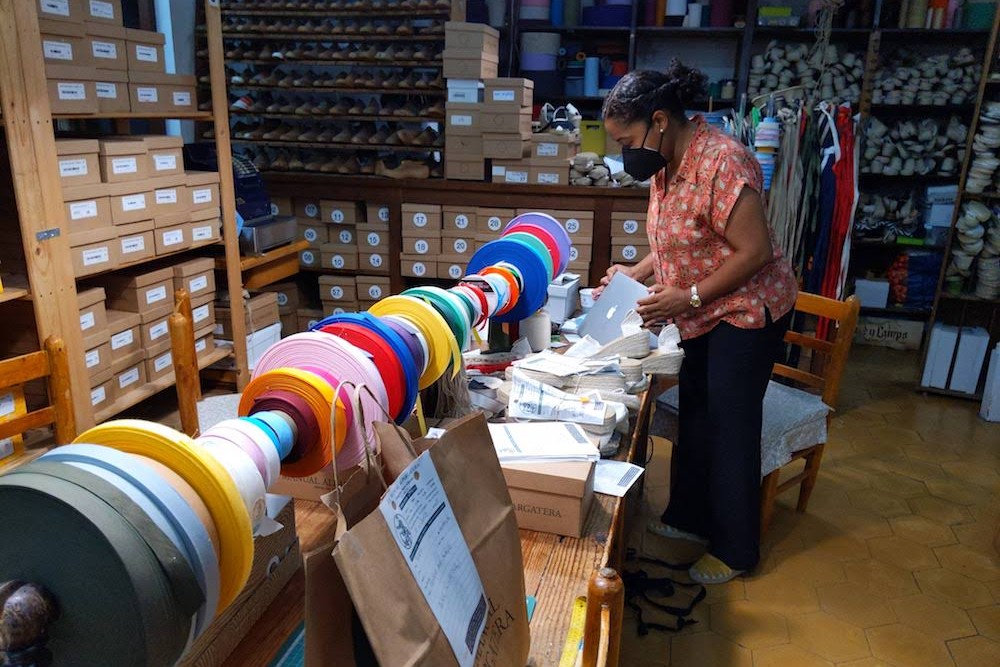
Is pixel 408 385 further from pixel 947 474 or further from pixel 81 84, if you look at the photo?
pixel 947 474

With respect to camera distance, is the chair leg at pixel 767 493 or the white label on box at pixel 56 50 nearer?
the white label on box at pixel 56 50

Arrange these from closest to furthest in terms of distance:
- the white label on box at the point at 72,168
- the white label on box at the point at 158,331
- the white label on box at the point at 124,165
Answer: the white label on box at the point at 72,168
the white label on box at the point at 124,165
the white label on box at the point at 158,331

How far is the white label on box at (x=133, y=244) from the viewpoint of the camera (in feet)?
9.52

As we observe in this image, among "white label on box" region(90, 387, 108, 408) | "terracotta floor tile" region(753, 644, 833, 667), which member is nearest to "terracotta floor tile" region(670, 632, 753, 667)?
"terracotta floor tile" region(753, 644, 833, 667)

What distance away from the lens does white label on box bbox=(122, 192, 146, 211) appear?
2.88 metres

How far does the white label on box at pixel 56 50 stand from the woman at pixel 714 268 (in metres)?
1.95

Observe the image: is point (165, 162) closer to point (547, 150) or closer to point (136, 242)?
point (136, 242)

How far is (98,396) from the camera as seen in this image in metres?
2.86

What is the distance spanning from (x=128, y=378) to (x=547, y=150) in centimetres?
245

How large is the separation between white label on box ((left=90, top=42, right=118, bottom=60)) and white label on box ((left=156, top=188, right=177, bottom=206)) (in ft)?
1.79

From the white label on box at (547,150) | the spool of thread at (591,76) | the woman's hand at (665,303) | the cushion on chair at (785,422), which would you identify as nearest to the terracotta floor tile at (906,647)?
the cushion on chair at (785,422)

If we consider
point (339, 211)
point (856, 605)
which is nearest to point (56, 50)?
point (339, 211)

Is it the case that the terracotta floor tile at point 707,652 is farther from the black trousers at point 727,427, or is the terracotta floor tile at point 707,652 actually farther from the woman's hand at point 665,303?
the woman's hand at point 665,303

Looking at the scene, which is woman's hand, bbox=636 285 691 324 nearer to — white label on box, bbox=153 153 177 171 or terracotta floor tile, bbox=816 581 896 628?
terracotta floor tile, bbox=816 581 896 628
